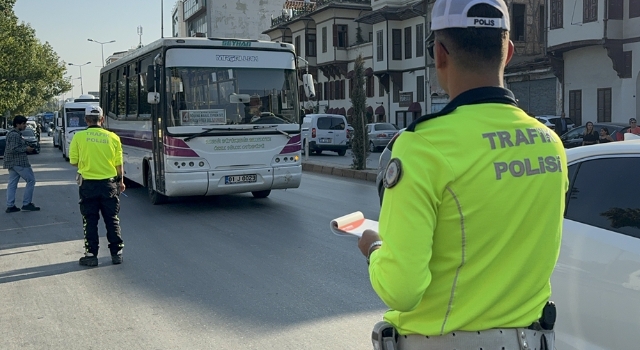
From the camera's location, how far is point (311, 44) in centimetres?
5588

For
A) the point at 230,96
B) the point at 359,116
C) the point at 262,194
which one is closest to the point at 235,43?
the point at 230,96

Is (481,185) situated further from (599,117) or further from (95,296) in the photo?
(599,117)

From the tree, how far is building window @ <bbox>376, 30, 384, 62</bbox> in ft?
84.4

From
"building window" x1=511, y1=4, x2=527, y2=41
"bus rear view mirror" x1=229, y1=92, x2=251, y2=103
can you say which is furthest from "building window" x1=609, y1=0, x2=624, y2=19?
"bus rear view mirror" x1=229, y1=92, x2=251, y2=103

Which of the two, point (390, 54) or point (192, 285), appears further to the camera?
point (390, 54)

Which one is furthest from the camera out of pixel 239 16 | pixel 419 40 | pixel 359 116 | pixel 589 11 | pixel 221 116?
pixel 239 16

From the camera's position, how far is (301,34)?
186ft

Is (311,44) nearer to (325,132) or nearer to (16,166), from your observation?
(325,132)

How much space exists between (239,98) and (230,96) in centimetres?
17

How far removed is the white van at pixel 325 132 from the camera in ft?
103

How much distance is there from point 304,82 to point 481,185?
1197 cm

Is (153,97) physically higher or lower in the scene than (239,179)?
higher

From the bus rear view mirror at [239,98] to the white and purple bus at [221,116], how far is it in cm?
2

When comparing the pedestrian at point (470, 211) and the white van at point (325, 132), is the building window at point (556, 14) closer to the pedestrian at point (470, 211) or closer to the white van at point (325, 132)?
the white van at point (325, 132)
